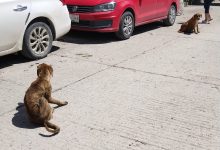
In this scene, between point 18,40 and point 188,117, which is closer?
point 188,117

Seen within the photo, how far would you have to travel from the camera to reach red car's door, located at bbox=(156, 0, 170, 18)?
1083 centimetres

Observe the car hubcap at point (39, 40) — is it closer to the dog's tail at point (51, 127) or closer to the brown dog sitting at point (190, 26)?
the dog's tail at point (51, 127)

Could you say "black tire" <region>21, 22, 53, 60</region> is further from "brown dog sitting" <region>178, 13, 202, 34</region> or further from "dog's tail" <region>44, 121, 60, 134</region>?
"brown dog sitting" <region>178, 13, 202, 34</region>

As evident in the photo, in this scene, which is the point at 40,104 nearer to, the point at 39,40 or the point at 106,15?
the point at 39,40

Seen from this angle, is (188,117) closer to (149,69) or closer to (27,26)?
(149,69)

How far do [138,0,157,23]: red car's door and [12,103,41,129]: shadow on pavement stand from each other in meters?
5.60

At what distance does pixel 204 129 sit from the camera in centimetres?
468

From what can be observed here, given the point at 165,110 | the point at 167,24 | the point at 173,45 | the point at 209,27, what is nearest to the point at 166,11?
the point at 167,24

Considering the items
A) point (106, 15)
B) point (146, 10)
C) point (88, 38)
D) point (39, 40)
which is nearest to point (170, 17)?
point (146, 10)

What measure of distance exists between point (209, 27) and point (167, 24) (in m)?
1.35

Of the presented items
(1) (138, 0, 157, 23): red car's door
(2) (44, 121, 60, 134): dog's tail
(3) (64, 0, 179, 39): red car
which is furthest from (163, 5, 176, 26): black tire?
(2) (44, 121, 60, 134): dog's tail

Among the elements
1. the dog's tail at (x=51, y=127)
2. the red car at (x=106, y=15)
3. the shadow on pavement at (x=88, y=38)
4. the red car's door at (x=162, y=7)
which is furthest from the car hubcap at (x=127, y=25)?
the dog's tail at (x=51, y=127)

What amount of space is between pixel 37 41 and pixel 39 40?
0.05m

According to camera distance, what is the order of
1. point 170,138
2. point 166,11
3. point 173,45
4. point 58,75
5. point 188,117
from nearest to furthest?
point 170,138 < point 188,117 < point 58,75 < point 173,45 < point 166,11
